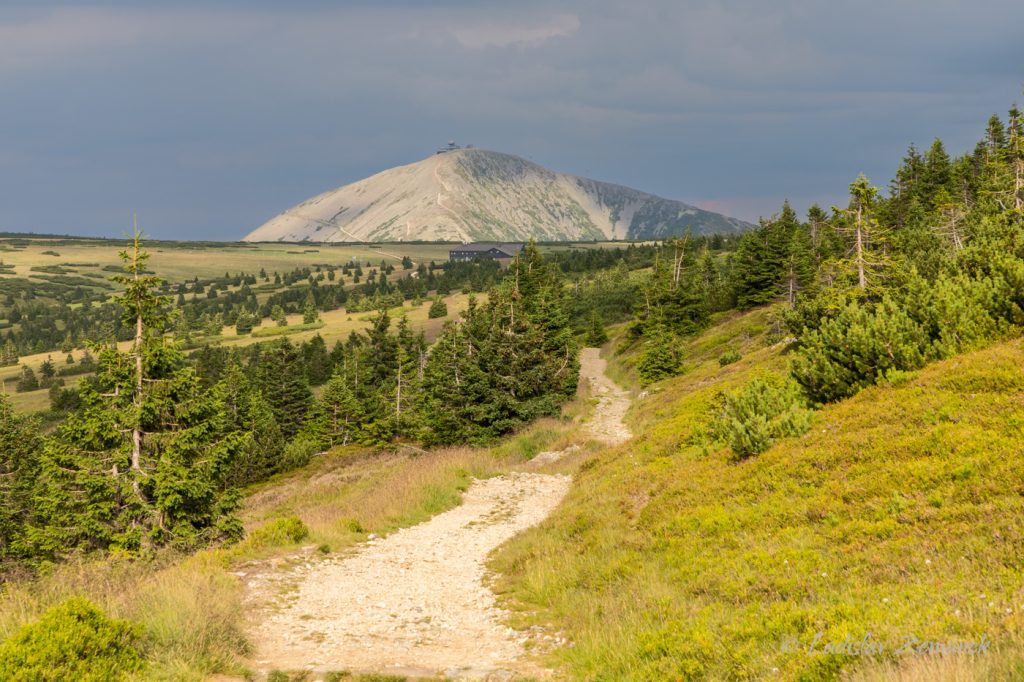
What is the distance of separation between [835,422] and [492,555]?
9.46 m

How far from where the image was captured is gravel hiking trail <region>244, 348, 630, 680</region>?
8.66 meters

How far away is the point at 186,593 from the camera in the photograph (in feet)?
30.6

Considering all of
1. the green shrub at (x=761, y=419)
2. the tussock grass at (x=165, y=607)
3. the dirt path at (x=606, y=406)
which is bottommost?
the dirt path at (x=606, y=406)

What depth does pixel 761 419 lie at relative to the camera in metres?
14.6

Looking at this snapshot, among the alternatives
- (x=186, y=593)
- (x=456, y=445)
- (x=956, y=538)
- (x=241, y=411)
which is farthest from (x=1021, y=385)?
(x=241, y=411)

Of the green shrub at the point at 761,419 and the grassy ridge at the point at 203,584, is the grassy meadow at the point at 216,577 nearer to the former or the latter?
the grassy ridge at the point at 203,584

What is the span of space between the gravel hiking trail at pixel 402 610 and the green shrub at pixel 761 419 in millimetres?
7220

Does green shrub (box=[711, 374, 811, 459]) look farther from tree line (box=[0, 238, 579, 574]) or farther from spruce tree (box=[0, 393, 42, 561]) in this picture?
spruce tree (box=[0, 393, 42, 561])

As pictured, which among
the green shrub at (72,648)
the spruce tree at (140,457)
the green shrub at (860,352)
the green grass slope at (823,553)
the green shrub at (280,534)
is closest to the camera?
the green grass slope at (823,553)

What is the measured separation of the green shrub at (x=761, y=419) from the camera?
46.5 feet

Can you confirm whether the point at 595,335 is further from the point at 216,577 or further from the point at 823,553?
the point at 823,553

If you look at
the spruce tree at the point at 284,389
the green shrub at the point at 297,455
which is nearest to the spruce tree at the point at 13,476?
the green shrub at the point at 297,455

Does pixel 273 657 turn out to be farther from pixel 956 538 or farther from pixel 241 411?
pixel 241 411

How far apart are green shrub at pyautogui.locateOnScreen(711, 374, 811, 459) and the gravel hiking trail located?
7.22m
